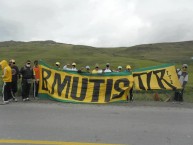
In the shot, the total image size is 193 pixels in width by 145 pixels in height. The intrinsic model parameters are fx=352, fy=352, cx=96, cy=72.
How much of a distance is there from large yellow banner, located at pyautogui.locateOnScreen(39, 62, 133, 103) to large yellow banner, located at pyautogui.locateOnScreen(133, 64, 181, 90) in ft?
2.37

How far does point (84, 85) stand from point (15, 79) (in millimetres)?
2770

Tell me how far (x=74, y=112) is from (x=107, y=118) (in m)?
1.37

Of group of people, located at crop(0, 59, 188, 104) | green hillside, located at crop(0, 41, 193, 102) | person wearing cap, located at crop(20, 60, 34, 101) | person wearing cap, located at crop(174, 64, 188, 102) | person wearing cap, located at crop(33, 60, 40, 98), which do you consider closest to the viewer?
group of people, located at crop(0, 59, 188, 104)

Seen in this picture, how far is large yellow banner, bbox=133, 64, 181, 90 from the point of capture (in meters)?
15.1

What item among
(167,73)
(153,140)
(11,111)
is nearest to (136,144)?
(153,140)

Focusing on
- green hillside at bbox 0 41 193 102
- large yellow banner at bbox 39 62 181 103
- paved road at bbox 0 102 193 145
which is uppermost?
green hillside at bbox 0 41 193 102

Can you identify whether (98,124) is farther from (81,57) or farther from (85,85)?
(81,57)

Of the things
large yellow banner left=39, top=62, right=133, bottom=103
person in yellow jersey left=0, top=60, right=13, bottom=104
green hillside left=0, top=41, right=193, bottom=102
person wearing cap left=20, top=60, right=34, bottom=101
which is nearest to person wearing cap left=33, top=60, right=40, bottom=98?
large yellow banner left=39, top=62, right=133, bottom=103

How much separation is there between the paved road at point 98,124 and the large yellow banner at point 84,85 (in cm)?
200

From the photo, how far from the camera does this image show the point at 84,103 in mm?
13500

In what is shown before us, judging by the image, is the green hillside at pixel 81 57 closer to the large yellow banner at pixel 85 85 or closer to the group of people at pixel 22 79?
the group of people at pixel 22 79

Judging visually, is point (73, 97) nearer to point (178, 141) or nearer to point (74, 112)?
point (74, 112)

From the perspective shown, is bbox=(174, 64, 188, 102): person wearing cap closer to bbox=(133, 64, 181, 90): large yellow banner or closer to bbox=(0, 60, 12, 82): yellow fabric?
bbox=(133, 64, 181, 90): large yellow banner

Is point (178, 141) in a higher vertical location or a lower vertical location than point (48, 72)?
lower
